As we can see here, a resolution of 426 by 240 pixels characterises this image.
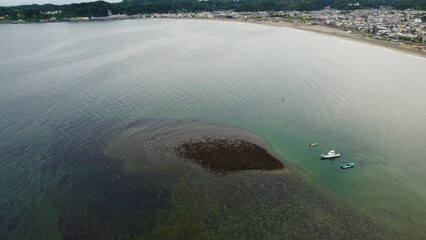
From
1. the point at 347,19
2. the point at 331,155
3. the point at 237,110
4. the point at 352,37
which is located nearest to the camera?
the point at 331,155

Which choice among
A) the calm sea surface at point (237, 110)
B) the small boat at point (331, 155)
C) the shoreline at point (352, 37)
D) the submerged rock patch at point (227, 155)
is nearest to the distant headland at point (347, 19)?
the shoreline at point (352, 37)

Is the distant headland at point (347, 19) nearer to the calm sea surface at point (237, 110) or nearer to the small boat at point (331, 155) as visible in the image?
the calm sea surface at point (237, 110)

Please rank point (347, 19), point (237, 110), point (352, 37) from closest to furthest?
point (237, 110) → point (352, 37) → point (347, 19)

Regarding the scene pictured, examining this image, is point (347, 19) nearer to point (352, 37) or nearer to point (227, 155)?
point (352, 37)

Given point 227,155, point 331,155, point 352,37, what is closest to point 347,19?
point 352,37

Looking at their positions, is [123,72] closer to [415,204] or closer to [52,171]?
[52,171]

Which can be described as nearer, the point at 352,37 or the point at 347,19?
the point at 352,37
